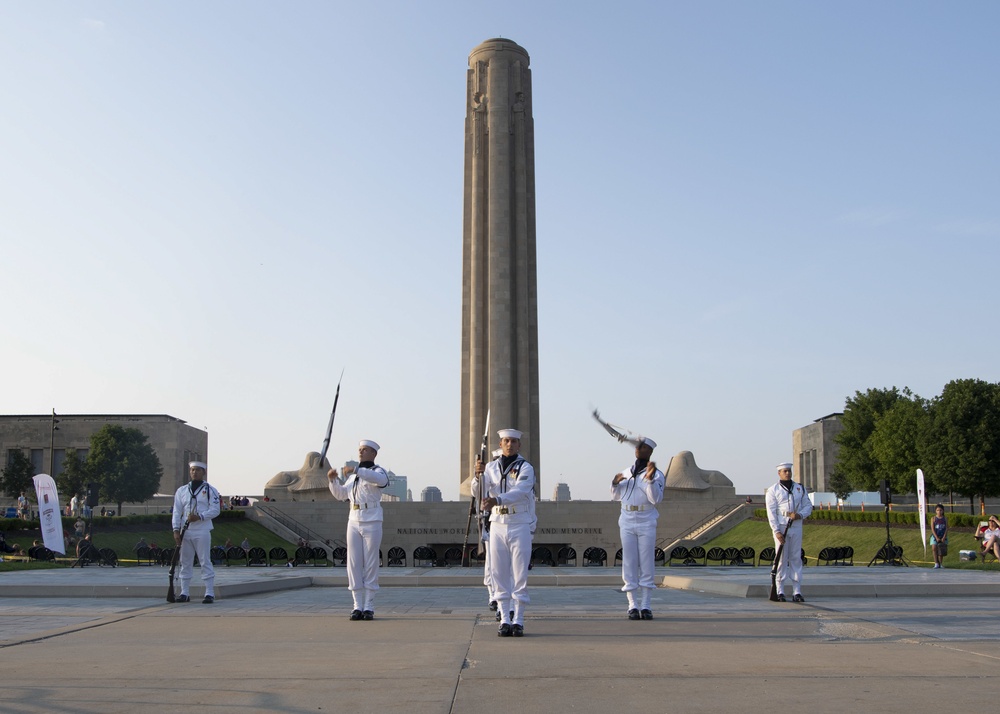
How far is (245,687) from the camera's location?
6254 mm

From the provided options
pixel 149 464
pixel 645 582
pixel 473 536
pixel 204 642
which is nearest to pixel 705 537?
pixel 473 536

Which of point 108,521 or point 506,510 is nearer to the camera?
point 506,510

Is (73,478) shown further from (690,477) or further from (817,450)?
(817,450)

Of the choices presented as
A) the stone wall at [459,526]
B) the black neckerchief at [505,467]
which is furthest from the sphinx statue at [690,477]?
the black neckerchief at [505,467]

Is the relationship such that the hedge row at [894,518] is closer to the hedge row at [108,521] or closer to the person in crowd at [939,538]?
the person in crowd at [939,538]

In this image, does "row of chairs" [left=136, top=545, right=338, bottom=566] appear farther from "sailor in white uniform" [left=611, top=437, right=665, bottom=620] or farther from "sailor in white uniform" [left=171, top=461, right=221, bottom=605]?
"sailor in white uniform" [left=611, top=437, right=665, bottom=620]

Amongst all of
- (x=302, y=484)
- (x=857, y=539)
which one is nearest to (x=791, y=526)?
(x=857, y=539)

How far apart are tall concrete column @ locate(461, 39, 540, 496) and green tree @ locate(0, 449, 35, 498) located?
1229 inches

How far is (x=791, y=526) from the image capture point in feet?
44.2

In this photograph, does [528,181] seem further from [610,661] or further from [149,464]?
[610,661]

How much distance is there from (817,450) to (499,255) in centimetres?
3823

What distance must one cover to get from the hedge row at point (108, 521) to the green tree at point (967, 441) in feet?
118

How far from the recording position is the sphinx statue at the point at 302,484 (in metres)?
59.8

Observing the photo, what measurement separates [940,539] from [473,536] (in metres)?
30.0
